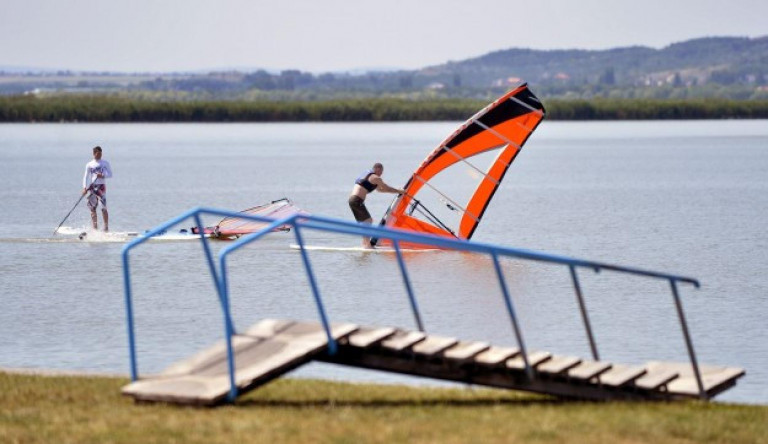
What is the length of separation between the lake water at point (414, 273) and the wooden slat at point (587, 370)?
2090 mm

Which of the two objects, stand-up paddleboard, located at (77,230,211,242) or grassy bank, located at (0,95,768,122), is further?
grassy bank, located at (0,95,768,122)

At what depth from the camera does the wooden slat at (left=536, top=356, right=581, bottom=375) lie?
39.5ft

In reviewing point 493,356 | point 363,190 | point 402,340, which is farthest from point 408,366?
point 363,190

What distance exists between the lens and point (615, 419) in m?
11.1

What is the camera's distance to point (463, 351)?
39.6 feet

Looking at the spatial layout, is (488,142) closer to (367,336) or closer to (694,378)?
(694,378)

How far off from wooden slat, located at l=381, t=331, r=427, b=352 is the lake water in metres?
2.27

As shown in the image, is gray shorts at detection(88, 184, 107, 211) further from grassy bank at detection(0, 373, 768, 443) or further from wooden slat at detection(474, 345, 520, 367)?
wooden slat at detection(474, 345, 520, 367)

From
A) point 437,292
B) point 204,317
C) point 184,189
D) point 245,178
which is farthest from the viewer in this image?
point 245,178

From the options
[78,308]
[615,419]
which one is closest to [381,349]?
[615,419]

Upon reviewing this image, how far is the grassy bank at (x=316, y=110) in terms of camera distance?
10156 cm

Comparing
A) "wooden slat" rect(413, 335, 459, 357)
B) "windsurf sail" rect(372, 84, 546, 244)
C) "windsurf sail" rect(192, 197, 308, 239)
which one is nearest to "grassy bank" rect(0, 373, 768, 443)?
"wooden slat" rect(413, 335, 459, 357)

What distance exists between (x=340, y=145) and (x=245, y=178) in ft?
107

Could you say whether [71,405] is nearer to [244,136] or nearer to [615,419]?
[615,419]
